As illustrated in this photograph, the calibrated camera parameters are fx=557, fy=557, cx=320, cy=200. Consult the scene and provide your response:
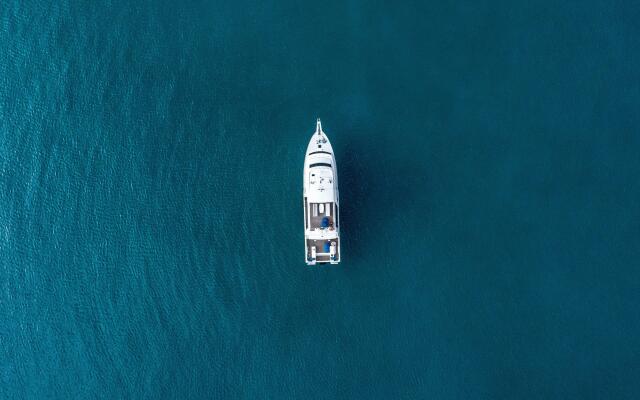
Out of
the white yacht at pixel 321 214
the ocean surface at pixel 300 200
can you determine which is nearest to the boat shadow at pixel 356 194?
the ocean surface at pixel 300 200

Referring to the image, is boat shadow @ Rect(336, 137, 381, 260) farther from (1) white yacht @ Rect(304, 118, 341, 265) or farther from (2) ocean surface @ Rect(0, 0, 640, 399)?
(1) white yacht @ Rect(304, 118, 341, 265)

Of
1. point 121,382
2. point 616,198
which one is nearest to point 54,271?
point 121,382

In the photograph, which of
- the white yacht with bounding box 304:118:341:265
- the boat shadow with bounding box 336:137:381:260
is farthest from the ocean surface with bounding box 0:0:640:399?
the white yacht with bounding box 304:118:341:265

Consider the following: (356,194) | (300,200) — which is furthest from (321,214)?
(356,194)

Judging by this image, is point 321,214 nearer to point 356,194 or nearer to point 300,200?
point 300,200

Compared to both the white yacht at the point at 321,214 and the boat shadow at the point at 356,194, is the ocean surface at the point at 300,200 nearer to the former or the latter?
the boat shadow at the point at 356,194
